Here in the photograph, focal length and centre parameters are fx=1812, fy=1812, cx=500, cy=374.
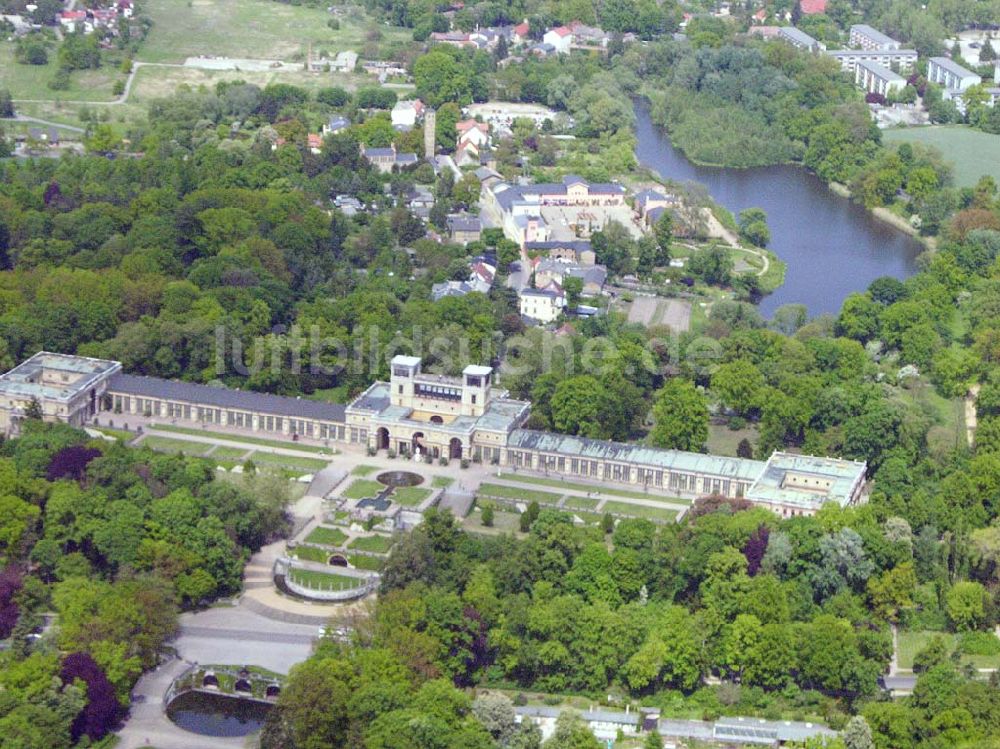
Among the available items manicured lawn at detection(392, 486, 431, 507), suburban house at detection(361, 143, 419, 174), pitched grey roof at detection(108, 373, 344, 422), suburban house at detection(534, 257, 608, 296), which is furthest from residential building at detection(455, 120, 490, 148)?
manicured lawn at detection(392, 486, 431, 507)

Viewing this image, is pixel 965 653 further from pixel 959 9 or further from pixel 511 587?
pixel 959 9

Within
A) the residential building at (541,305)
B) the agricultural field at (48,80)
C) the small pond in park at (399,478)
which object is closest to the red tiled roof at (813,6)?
the agricultural field at (48,80)

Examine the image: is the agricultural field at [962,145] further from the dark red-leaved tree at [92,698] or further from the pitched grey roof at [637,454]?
the dark red-leaved tree at [92,698]

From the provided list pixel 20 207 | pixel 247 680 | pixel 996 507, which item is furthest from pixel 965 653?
pixel 20 207

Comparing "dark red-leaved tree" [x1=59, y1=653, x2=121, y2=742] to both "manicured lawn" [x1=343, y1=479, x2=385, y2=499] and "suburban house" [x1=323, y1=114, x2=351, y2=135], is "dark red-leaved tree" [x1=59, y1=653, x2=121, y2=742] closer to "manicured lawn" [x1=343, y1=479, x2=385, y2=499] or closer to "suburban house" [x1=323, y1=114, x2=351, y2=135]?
"manicured lawn" [x1=343, y1=479, x2=385, y2=499]

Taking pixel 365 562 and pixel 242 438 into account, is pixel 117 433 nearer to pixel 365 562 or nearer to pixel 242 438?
pixel 242 438

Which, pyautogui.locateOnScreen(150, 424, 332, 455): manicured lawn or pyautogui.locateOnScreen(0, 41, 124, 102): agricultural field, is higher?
pyautogui.locateOnScreen(150, 424, 332, 455): manicured lawn

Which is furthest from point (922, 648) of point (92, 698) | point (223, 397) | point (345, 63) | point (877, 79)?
point (345, 63)
